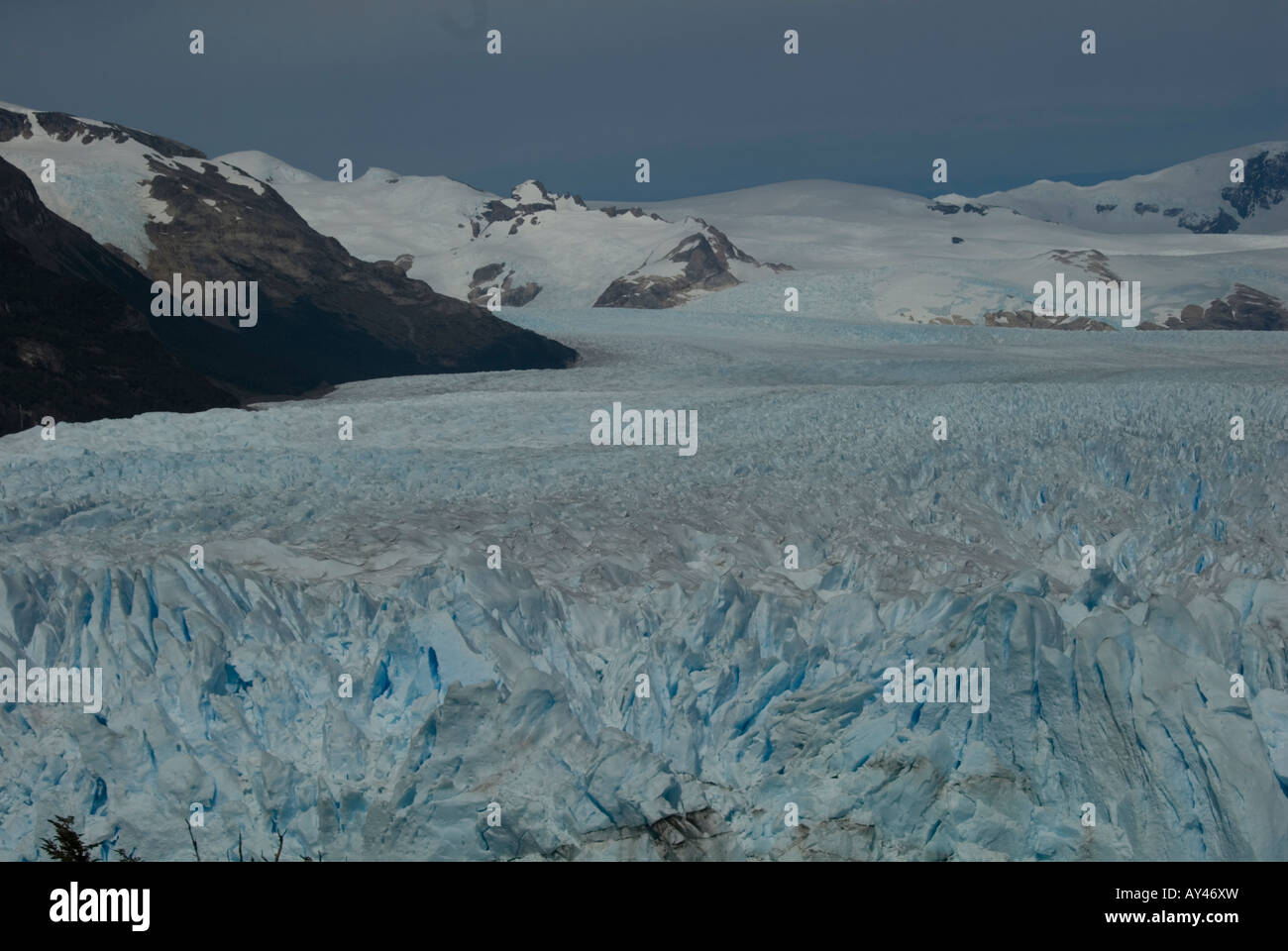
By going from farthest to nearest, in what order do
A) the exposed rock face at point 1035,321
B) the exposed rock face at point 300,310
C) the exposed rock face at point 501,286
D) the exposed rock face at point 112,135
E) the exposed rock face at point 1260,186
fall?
the exposed rock face at point 1260,186 → the exposed rock face at point 501,286 → the exposed rock face at point 1035,321 → the exposed rock face at point 112,135 → the exposed rock face at point 300,310

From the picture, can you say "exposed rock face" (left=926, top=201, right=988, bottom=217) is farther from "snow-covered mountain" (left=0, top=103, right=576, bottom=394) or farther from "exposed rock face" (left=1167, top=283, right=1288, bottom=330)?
"snow-covered mountain" (left=0, top=103, right=576, bottom=394)

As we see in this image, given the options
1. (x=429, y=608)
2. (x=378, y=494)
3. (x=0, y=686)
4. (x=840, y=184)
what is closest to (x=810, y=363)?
(x=378, y=494)

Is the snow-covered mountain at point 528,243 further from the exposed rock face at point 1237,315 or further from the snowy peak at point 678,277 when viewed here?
the exposed rock face at point 1237,315

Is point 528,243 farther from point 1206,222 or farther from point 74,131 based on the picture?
point 1206,222

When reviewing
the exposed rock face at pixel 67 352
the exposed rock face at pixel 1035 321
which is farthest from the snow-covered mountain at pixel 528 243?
the exposed rock face at pixel 67 352

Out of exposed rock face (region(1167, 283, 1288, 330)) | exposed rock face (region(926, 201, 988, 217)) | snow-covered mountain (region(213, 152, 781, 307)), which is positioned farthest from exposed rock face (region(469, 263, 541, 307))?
exposed rock face (region(926, 201, 988, 217))

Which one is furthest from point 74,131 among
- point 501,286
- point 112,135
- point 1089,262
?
point 1089,262
